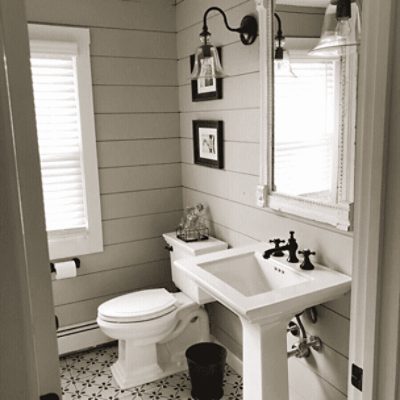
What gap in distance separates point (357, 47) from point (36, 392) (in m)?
1.69

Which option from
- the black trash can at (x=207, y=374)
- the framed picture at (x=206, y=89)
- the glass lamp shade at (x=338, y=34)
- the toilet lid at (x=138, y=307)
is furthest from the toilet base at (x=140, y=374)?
the glass lamp shade at (x=338, y=34)

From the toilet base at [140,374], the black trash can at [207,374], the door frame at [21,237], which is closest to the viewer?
the door frame at [21,237]

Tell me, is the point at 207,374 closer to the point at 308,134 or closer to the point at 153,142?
the point at 308,134

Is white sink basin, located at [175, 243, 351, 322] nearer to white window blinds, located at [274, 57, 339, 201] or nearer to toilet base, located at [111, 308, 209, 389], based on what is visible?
white window blinds, located at [274, 57, 339, 201]

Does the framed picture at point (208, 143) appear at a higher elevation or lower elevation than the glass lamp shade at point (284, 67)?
lower

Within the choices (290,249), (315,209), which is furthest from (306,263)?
(315,209)

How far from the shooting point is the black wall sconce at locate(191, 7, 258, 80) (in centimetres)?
231

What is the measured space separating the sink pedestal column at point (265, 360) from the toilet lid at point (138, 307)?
2.74 feet

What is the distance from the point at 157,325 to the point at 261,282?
741 millimetres

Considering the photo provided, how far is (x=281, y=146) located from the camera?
89.9 inches

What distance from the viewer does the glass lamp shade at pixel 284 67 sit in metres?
2.16

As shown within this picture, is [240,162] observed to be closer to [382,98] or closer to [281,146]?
[281,146]

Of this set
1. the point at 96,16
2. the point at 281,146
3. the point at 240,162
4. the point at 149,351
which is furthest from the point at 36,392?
the point at 96,16

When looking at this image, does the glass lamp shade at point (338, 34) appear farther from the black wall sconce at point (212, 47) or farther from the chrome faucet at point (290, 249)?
the chrome faucet at point (290, 249)
